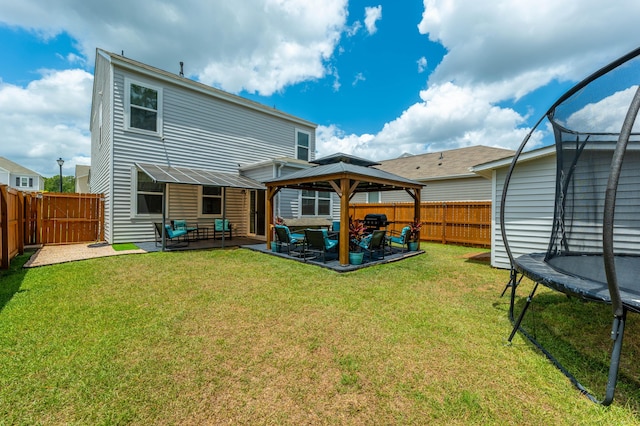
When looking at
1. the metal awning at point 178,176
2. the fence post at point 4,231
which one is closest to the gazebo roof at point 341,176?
the metal awning at point 178,176

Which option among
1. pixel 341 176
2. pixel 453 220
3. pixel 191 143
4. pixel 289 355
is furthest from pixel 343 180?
pixel 191 143

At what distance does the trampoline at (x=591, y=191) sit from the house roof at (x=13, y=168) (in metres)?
51.4

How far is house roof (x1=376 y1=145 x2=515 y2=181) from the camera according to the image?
1472 cm

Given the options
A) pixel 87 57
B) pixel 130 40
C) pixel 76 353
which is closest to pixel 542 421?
pixel 76 353

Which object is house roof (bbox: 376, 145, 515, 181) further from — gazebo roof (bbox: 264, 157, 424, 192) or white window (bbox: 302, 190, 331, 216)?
gazebo roof (bbox: 264, 157, 424, 192)

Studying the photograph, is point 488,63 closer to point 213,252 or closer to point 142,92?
point 213,252

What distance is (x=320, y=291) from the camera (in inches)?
185

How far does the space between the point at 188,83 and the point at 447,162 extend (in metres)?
14.8

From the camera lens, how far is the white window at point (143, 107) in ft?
30.0

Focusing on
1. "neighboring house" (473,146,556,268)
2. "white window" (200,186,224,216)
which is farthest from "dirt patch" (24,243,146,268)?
"neighboring house" (473,146,556,268)

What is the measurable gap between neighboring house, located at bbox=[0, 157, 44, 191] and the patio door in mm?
40198

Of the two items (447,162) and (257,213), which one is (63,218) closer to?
(257,213)

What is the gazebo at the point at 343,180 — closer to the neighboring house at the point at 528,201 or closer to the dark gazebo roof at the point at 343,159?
the dark gazebo roof at the point at 343,159

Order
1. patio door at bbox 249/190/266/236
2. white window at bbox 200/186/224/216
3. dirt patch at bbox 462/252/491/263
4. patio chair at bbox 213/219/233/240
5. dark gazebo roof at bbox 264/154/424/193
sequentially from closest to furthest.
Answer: dark gazebo roof at bbox 264/154/424/193, dirt patch at bbox 462/252/491/263, patio chair at bbox 213/219/233/240, white window at bbox 200/186/224/216, patio door at bbox 249/190/266/236
